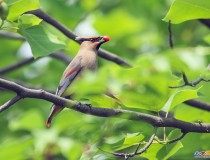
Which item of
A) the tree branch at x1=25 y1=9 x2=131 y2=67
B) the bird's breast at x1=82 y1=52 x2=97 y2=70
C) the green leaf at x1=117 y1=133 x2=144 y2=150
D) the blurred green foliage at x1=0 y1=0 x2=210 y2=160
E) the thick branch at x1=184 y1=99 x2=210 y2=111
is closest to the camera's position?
the blurred green foliage at x1=0 y1=0 x2=210 y2=160

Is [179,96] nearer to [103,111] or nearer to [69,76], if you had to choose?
[103,111]

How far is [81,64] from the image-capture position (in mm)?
7441

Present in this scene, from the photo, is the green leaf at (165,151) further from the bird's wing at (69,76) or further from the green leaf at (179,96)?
the bird's wing at (69,76)

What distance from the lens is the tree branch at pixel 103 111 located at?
5.01 m

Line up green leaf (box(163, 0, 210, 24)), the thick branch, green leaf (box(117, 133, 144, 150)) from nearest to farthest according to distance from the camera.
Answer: green leaf (box(117, 133, 144, 150)), green leaf (box(163, 0, 210, 24)), the thick branch

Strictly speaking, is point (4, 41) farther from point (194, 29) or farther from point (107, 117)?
point (107, 117)

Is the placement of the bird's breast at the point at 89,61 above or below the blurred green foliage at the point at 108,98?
below

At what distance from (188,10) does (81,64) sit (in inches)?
83.5

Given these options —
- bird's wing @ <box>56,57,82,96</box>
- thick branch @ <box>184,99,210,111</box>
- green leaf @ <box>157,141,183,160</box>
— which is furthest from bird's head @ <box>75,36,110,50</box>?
green leaf @ <box>157,141,183,160</box>

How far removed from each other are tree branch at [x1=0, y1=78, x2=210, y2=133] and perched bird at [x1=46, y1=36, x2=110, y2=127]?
1.58 meters

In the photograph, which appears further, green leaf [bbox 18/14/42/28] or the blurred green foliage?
green leaf [bbox 18/14/42/28]

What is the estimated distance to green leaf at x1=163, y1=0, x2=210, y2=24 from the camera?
5.50 m

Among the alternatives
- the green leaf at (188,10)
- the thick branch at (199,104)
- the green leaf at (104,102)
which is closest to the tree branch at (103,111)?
the green leaf at (104,102)

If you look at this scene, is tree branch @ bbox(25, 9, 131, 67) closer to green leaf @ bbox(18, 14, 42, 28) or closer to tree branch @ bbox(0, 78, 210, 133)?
green leaf @ bbox(18, 14, 42, 28)
